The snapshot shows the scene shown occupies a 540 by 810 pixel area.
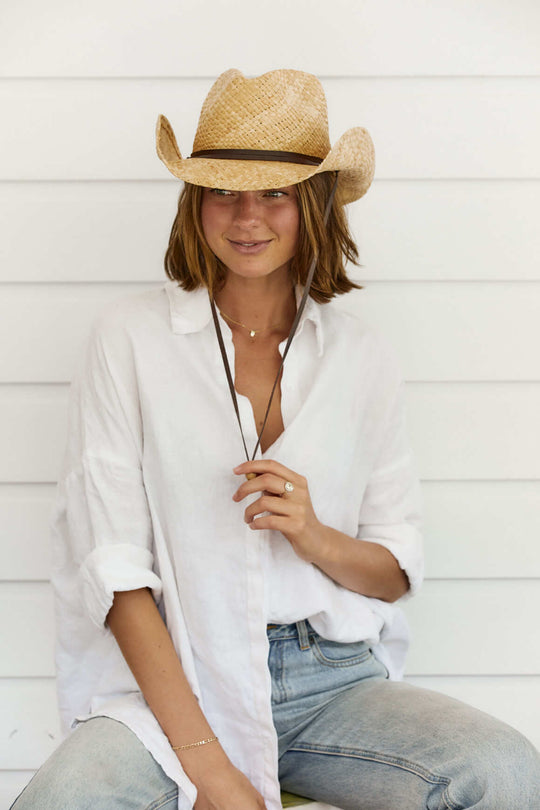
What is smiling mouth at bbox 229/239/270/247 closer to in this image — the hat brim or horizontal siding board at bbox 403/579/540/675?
the hat brim

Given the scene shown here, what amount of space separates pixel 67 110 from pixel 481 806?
1.44 meters

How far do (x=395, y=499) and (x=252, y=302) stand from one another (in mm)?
442

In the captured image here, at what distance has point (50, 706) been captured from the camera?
78.4 inches

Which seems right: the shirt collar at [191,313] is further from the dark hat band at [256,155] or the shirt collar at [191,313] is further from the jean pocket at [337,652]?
the jean pocket at [337,652]

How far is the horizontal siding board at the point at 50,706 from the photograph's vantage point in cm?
199

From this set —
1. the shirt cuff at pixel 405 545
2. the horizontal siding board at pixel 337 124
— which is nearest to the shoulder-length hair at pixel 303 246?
the horizontal siding board at pixel 337 124

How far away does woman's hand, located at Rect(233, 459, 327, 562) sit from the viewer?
1.46m

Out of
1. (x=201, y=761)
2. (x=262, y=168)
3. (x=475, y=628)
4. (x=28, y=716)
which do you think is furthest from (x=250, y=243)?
(x=28, y=716)

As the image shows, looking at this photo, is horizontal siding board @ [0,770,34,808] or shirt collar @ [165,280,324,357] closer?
shirt collar @ [165,280,324,357]

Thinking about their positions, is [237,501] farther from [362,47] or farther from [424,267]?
[362,47]

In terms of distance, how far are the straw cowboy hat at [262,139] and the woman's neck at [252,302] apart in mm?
245

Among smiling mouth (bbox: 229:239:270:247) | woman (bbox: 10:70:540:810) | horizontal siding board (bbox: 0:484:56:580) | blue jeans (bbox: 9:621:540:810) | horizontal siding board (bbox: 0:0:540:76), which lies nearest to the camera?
blue jeans (bbox: 9:621:540:810)

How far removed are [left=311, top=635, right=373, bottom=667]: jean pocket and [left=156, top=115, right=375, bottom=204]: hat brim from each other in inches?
29.2

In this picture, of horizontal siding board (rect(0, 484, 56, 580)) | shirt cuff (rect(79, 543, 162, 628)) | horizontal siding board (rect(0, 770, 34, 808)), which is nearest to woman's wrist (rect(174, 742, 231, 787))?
shirt cuff (rect(79, 543, 162, 628))
